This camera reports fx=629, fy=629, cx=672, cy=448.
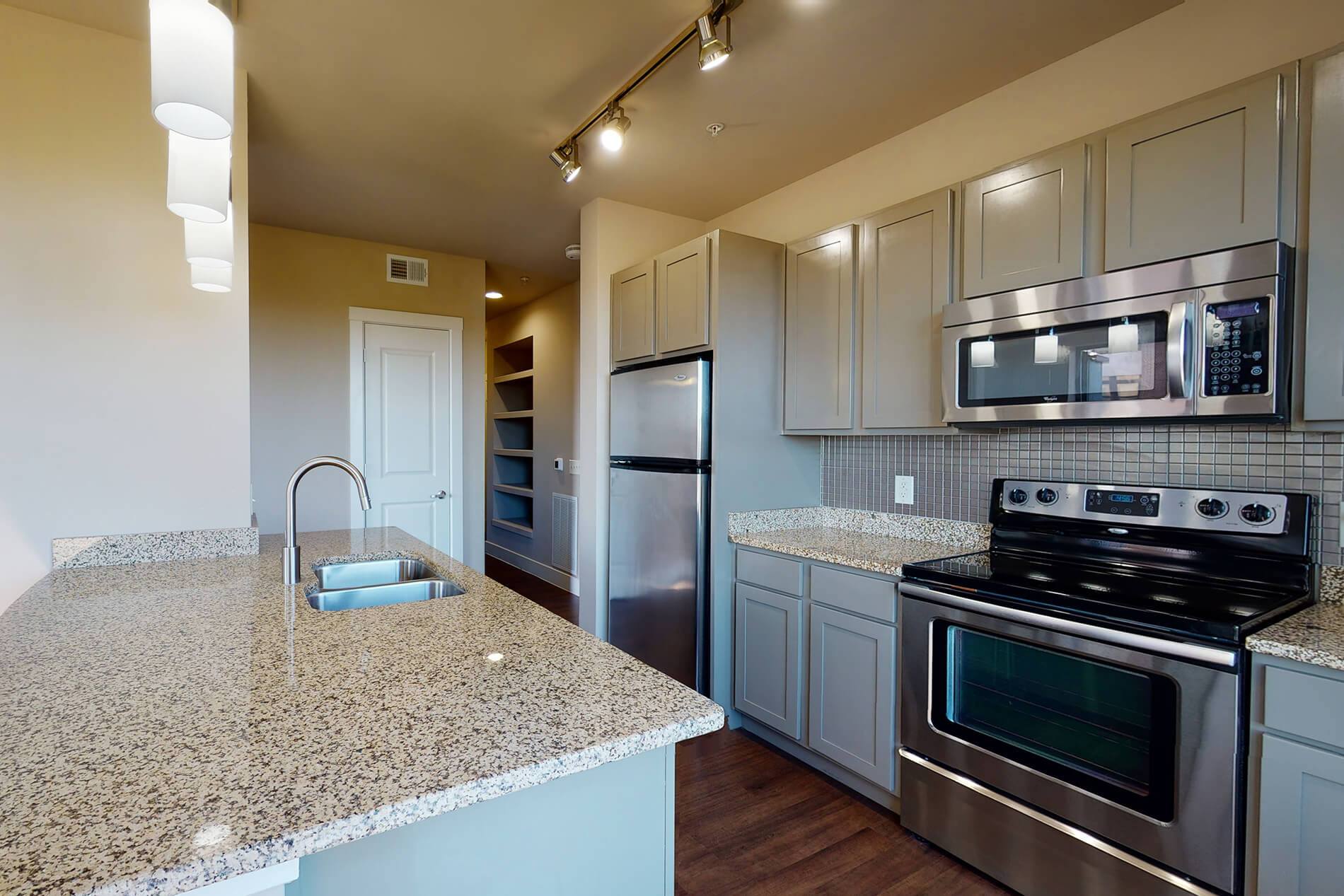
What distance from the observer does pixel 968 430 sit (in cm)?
229

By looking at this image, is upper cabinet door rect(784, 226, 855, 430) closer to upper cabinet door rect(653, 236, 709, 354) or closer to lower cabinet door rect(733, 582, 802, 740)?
upper cabinet door rect(653, 236, 709, 354)

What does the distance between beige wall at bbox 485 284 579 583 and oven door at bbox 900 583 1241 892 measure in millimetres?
3528

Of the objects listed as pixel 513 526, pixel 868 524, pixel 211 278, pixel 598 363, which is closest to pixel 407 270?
pixel 598 363

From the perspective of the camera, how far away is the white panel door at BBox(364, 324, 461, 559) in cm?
415

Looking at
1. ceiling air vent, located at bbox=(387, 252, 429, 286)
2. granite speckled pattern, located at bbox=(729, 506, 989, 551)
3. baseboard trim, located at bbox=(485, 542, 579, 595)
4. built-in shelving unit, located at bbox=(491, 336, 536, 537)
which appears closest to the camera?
granite speckled pattern, located at bbox=(729, 506, 989, 551)

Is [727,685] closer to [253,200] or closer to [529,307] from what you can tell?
[253,200]

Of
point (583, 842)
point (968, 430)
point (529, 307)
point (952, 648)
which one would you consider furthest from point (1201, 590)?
point (529, 307)

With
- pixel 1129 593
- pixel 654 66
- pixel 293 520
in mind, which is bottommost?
pixel 1129 593

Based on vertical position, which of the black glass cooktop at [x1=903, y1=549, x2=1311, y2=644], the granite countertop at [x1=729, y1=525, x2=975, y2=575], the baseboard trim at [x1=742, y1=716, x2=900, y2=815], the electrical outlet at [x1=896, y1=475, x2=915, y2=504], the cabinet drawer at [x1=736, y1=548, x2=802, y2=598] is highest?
the electrical outlet at [x1=896, y1=475, x2=915, y2=504]

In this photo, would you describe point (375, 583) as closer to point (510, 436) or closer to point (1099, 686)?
point (1099, 686)

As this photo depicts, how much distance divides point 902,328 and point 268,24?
2.36 m

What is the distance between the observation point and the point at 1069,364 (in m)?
1.87

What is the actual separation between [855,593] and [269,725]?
71.3 inches

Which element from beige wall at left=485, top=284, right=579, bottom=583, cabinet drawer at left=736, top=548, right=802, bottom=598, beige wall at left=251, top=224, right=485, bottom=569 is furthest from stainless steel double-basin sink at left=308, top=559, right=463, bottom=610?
Answer: beige wall at left=485, top=284, right=579, bottom=583
